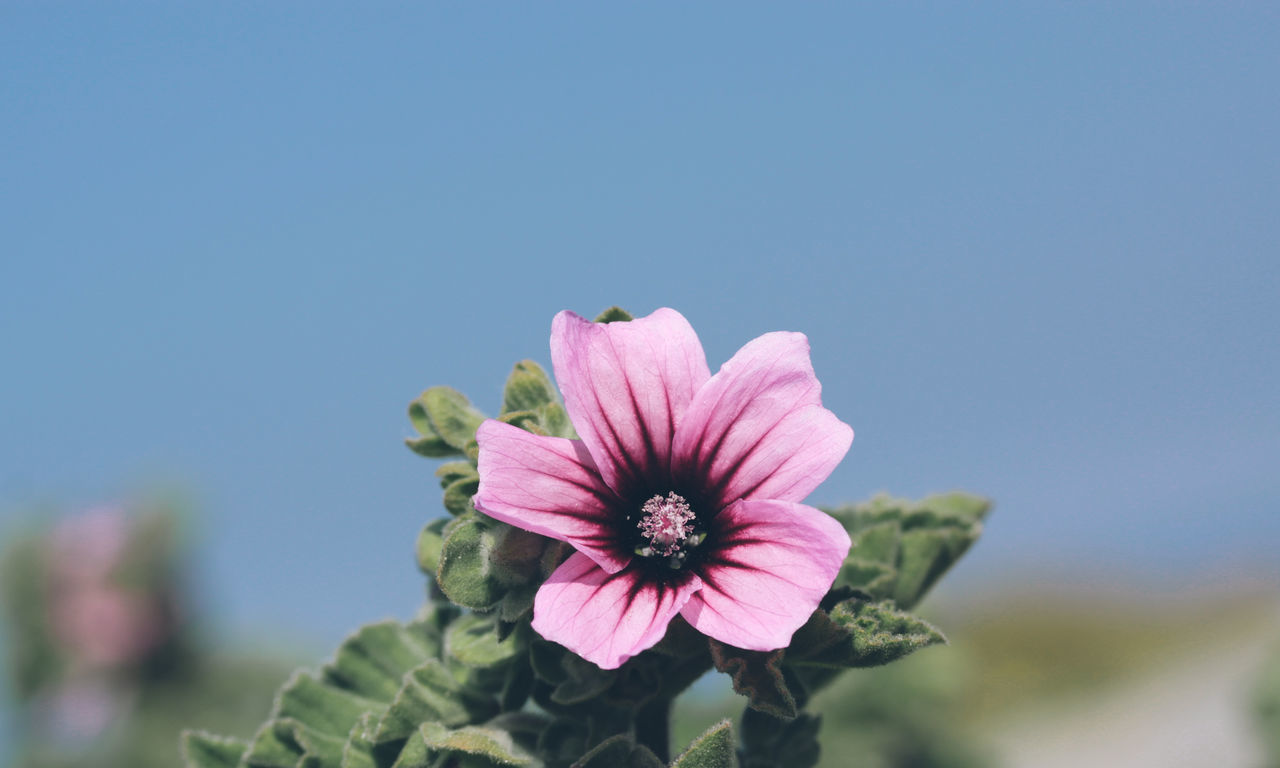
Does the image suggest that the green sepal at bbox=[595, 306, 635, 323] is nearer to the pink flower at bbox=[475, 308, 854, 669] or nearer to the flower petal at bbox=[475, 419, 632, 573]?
the pink flower at bbox=[475, 308, 854, 669]

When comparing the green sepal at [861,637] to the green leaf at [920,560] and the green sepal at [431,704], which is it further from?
the green sepal at [431,704]

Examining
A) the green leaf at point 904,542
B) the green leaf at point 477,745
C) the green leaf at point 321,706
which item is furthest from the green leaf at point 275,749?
the green leaf at point 904,542

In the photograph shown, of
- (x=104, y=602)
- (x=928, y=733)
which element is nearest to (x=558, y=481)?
(x=928, y=733)

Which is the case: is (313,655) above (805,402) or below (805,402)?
below

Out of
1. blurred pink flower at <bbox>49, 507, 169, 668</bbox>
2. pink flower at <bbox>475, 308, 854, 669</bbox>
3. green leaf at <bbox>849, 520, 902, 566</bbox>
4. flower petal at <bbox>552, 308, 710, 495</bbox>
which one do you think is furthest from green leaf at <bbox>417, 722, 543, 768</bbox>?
blurred pink flower at <bbox>49, 507, 169, 668</bbox>

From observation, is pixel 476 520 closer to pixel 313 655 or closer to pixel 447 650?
pixel 447 650

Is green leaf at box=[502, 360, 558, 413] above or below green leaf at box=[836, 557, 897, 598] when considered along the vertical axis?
above

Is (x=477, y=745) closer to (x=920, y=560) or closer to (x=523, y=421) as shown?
(x=523, y=421)
